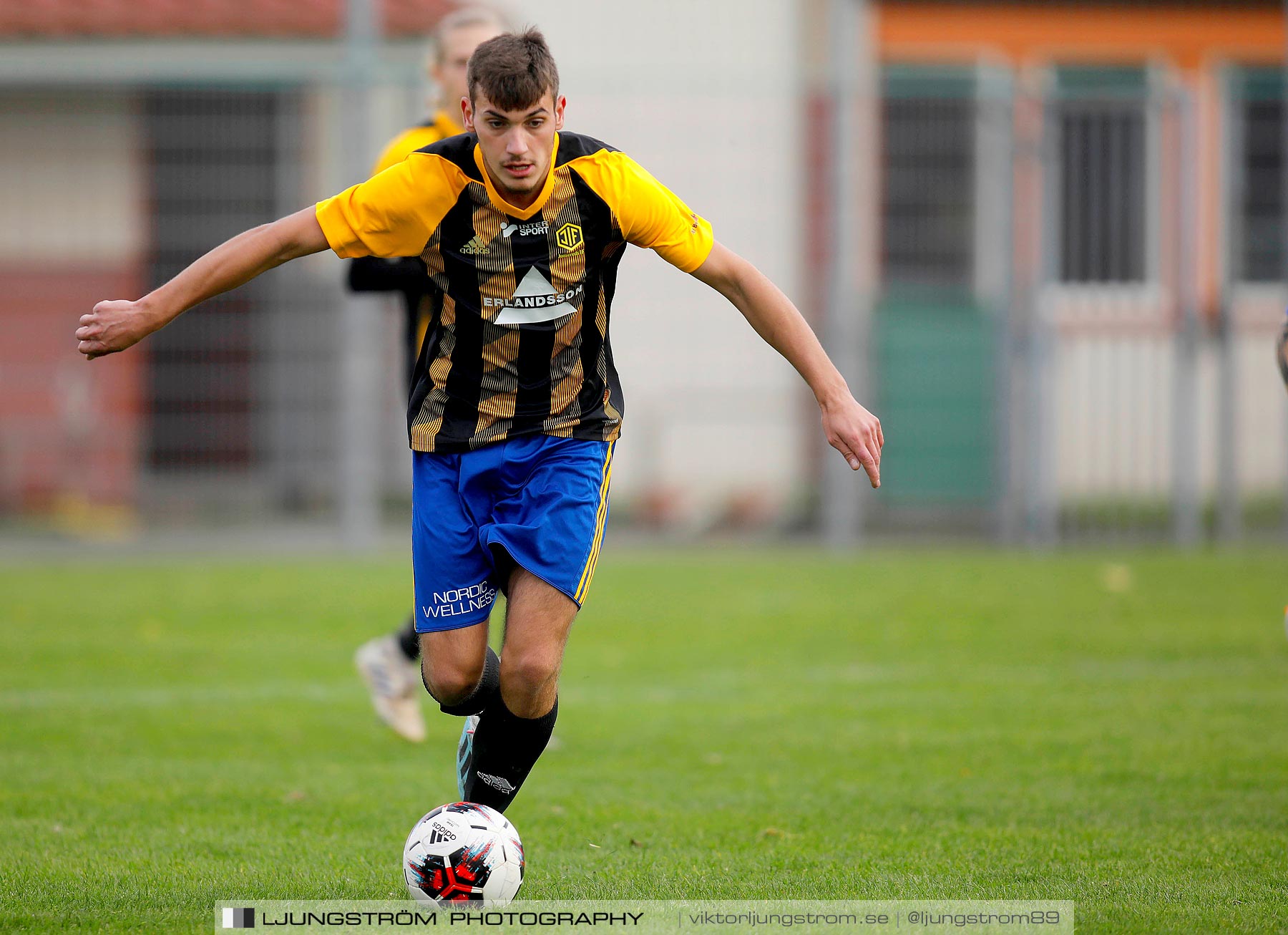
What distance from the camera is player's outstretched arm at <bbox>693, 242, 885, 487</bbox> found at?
11.9 ft

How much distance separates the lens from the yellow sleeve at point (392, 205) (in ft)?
11.8

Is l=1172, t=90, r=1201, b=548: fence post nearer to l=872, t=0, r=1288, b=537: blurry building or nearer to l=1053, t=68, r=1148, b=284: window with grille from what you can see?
l=872, t=0, r=1288, b=537: blurry building

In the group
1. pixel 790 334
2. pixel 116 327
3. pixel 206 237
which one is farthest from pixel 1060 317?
pixel 116 327

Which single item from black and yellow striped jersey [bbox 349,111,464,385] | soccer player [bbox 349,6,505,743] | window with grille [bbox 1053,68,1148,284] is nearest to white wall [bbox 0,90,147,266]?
soccer player [bbox 349,6,505,743]

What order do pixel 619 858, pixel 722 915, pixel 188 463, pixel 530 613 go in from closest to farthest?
pixel 722 915
pixel 530 613
pixel 619 858
pixel 188 463

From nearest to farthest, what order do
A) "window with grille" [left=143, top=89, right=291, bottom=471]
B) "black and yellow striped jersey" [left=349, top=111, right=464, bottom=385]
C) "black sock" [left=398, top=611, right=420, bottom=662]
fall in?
"black and yellow striped jersey" [left=349, top=111, right=464, bottom=385]
"black sock" [left=398, top=611, right=420, bottom=662]
"window with grille" [left=143, top=89, right=291, bottom=471]

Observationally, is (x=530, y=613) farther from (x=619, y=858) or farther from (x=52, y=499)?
(x=52, y=499)

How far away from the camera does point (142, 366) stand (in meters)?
11.7

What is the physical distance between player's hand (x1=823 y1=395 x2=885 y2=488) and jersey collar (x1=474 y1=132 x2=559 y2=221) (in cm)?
84

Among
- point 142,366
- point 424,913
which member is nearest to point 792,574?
point 142,366

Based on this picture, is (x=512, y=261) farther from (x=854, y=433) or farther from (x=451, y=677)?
(x=451, y=677)

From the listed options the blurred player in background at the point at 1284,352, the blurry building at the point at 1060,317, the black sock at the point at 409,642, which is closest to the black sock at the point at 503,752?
the black sock at the point at 409,642

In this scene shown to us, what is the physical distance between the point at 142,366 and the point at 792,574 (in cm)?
528

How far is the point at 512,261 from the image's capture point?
143 inches
